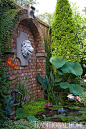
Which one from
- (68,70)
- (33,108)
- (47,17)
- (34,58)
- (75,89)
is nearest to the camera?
(33,108)

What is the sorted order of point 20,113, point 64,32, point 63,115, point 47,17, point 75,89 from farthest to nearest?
point 47,17 → point 64,32 → point 75,89 → point 63,115 → point 20,113

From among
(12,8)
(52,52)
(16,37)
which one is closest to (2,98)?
(16,37)

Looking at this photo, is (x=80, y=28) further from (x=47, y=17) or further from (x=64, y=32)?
(x=47, y=17)

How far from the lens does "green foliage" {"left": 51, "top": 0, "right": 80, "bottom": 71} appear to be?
19.4 ft

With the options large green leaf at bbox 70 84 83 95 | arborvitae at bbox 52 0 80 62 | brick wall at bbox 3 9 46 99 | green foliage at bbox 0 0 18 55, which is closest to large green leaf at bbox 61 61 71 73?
large green leaf at bbox 70 84 83 95

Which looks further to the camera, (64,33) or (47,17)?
(47,17)

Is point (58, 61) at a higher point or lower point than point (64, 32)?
lower

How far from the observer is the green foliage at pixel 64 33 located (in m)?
5.91

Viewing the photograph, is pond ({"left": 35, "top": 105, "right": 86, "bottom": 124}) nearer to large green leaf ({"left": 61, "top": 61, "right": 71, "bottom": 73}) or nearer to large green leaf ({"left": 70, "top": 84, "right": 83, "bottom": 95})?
large green leaf ({"left": 70, "top": 84, "right": 83, "bottom": 95})

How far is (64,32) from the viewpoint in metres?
5.94

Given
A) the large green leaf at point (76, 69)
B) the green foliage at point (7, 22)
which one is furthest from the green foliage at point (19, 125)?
the large green leaf at point (76, 69)

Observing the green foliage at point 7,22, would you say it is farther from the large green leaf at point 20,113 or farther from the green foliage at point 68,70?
the green foliage at point 68,70

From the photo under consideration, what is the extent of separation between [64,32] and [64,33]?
46mm

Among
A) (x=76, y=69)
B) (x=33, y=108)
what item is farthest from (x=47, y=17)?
(x=33, y=108)
